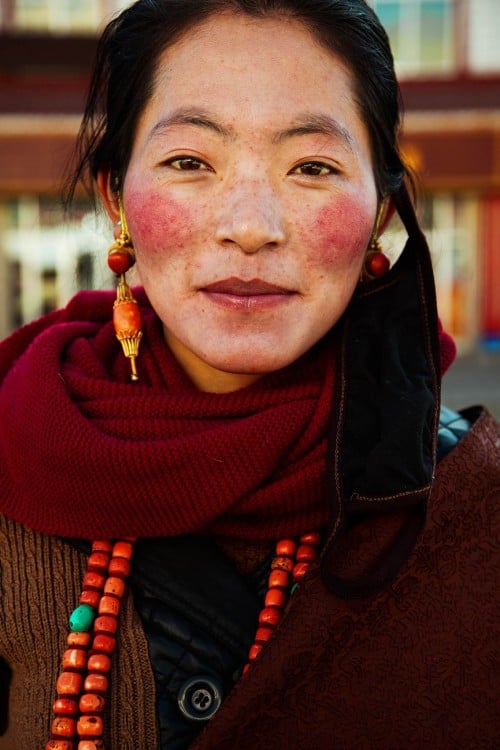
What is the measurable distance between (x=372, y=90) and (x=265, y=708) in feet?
3.71

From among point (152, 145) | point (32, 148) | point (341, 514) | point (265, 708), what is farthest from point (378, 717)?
point (32, 148)

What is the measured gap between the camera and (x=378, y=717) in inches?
56.9

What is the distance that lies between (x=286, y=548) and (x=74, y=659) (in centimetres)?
43

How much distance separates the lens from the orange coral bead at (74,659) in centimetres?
149

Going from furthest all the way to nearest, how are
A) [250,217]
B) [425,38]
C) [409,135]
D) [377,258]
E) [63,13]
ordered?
1. [425,38]
2. [63,13]
3. [409,135]
4. [377,258]
5. [250,217]

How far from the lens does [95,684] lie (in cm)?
147

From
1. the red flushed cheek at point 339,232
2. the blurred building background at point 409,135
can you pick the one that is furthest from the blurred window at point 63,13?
the red flushed cheek at point 339,232

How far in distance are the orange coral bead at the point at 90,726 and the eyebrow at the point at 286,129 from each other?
3.37 ft

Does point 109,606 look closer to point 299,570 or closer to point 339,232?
point 299,570

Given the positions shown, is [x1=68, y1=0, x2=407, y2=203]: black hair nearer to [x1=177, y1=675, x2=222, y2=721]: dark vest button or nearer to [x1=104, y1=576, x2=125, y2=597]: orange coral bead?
[x1=104, y1=576, x2=125, y2=597]: orange coral bead

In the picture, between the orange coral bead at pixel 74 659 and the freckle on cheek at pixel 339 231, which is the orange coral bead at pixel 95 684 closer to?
the orange coral bead at pixel 74 659

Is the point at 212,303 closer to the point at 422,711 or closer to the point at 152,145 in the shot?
the point at 152,145

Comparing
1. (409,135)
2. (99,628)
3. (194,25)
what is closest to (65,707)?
(99,628)

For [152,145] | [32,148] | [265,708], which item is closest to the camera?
[265,708]
